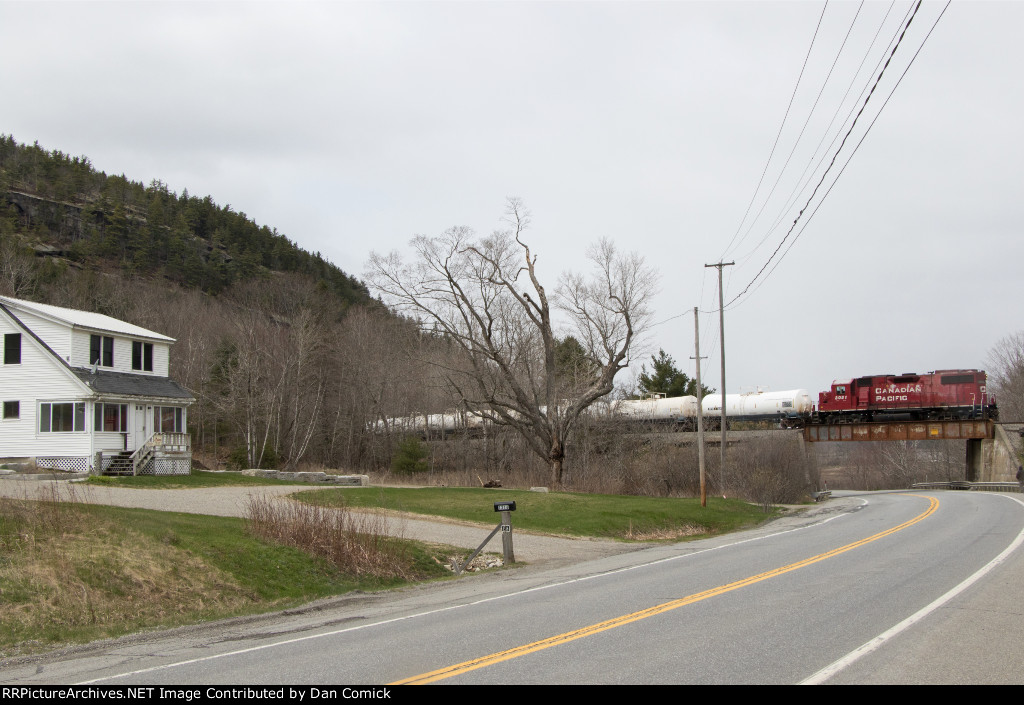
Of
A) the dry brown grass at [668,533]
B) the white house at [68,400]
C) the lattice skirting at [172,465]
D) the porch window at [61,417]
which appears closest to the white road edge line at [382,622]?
the dry brown grass at [668,533]

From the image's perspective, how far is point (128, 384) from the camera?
37219 millimetres

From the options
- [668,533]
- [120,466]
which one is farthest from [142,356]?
[668,533]

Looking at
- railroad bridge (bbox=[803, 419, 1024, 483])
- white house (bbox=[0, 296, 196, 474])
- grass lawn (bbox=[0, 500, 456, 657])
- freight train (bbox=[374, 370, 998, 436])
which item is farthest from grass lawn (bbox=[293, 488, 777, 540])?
railroad bridge (bbox=[803, 419, 1024, 483])

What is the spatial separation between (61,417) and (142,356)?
589 cm

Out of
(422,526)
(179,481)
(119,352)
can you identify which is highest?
(119,352)

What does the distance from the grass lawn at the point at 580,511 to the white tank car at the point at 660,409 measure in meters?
24.3

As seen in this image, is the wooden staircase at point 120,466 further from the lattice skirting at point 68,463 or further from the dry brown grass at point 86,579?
the dry brown grass at point 86,579

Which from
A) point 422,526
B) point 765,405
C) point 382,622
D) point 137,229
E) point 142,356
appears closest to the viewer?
point 382,622

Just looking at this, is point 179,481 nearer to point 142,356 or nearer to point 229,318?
point 142,356

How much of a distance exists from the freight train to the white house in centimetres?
2292

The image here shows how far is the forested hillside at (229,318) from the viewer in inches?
2413

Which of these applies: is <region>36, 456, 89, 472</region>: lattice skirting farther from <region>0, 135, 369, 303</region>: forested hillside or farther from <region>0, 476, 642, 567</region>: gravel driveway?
<region>0, 135, 369, 303</region>: forested hillside

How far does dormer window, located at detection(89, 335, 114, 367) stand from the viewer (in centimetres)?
3634

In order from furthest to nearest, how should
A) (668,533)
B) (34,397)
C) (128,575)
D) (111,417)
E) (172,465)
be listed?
(172,465)
(111,417)
(34,397)
(668,533)
(128,575)
